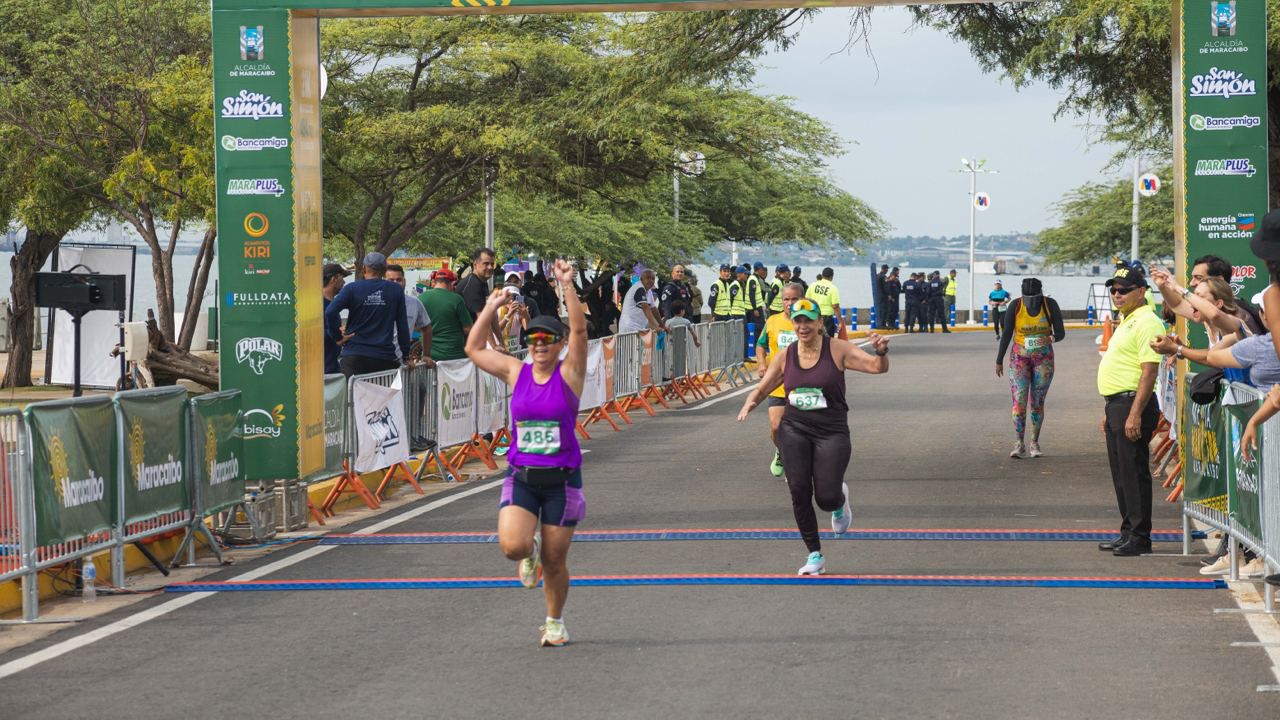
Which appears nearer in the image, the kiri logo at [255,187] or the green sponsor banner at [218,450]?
the green sponsor banner at [218,450]

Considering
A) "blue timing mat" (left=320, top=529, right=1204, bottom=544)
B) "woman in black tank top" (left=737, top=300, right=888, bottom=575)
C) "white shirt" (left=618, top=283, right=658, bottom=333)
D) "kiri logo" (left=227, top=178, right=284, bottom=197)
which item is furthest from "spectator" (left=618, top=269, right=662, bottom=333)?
"woman in black tank top" (left=737, top=300, right=888, bottom=575)

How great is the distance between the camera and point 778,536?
484 inches

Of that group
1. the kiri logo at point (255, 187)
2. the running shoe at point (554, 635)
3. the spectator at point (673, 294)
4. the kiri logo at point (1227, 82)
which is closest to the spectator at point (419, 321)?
the kiri logo at point (255, 187)

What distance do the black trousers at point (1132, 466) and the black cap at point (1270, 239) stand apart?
12.9 feet

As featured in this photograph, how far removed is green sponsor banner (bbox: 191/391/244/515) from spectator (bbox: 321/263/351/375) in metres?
3.03

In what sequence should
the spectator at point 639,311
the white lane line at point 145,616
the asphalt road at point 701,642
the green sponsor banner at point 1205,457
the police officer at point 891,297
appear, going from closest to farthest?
the asphalt road at point 701,642 → the white lane line at point 145,616 → the green sponsor banner at point 1205,457 → the spectator at point 639,311 → the police officer at point 891,297

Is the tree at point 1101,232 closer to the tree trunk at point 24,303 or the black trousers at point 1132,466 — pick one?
the tree trunk at point 24,303

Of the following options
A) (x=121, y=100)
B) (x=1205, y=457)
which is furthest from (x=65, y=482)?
(x=121, y=100)

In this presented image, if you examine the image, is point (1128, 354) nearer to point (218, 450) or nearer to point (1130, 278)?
point (1130, 278)

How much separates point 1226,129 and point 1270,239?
20.9 feet

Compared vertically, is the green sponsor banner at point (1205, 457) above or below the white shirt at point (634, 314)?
below

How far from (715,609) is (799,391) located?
6.15 feet

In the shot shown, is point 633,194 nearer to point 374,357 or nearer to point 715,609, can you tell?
point 374,357

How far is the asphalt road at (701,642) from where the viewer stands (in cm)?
733
